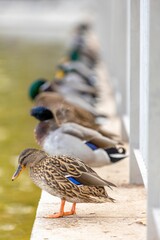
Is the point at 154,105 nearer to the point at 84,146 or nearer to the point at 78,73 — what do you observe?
the point at 84,146

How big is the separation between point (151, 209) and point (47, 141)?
2447 mm

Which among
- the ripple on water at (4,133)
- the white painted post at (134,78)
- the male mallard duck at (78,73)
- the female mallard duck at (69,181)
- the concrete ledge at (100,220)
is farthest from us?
the male mallard duck at (78,73)

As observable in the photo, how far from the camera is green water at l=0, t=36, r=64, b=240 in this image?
7.85 meters

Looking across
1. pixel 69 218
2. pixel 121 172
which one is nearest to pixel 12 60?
pixel 121 172

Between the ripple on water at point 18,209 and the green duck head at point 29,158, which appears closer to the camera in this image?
the green duck head at point 29,158

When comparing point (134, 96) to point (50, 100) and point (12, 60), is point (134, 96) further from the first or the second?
point (12, 60)

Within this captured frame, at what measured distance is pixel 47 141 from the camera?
8516 millimetres

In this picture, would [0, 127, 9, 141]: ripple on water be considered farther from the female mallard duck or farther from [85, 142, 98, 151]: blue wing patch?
the female mallard duck

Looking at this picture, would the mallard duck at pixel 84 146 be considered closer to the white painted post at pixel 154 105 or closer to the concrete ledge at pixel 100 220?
the concrete ledge at pixel 100 220

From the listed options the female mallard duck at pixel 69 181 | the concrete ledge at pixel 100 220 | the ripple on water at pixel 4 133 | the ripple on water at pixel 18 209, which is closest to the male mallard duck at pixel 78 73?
the ripple on water at pixel 4 133

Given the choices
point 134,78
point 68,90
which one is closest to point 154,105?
point 134,78

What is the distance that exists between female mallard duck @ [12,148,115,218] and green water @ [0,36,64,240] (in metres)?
0.43

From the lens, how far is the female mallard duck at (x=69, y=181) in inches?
271

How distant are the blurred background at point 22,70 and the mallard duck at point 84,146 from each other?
1.57 ft
